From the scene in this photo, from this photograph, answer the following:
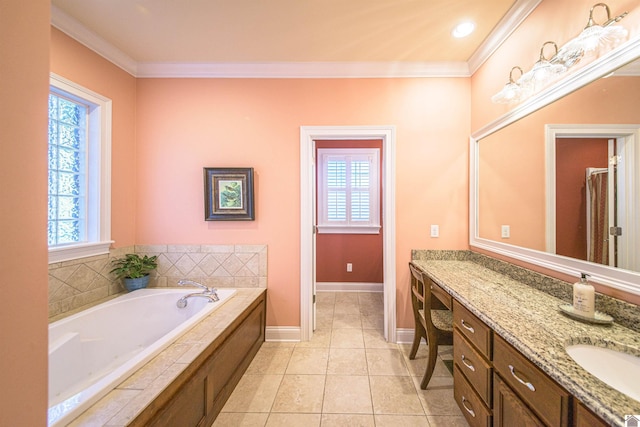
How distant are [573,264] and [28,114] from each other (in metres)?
2.22

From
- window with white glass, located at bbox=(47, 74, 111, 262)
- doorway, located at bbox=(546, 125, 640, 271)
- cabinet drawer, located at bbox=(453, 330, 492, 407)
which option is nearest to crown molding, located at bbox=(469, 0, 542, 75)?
doorway, located at bbox=(546, 125, 640, 271)

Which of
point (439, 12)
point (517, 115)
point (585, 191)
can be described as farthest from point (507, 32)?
point (585, 191)

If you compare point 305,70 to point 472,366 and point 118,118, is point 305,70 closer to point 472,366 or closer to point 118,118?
point 118,118

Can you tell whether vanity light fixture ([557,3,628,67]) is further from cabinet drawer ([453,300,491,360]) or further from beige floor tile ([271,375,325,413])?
beige floor tile ([271,375,325,413])

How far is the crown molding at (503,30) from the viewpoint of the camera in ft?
Result: 4.98

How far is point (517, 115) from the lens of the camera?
1.61 meters

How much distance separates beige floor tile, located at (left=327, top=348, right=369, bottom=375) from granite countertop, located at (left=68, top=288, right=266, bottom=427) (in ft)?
3.09

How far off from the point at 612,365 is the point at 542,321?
0.22m

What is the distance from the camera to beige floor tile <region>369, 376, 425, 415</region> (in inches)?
59.4

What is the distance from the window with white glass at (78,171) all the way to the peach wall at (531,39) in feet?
10.8

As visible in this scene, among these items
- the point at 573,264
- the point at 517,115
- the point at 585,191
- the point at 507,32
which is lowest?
the point at 573,264

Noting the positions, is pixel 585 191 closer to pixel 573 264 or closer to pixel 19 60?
pixel 573 264

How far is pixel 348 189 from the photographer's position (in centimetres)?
371

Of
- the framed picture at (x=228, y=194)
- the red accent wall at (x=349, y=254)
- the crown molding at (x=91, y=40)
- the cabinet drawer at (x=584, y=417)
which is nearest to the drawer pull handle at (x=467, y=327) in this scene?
the cabinet drawer at (x=584, y=417)
